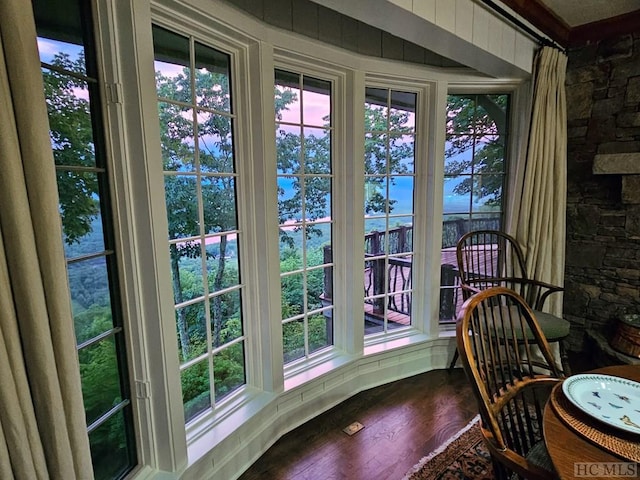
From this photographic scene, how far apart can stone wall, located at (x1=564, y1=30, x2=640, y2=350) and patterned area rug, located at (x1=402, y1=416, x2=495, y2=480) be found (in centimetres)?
163

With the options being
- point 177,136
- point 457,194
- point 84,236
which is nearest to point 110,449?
point 84,236

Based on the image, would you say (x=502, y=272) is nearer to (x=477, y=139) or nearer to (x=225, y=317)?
(x=477, y=139)

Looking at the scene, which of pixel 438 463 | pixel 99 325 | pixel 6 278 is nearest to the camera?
pixel 6 278

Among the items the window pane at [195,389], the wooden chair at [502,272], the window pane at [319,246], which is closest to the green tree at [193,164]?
the window pane at [195,389]

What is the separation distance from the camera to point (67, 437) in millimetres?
826

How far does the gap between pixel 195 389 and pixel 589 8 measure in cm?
333

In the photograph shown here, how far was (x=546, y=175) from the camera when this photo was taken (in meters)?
2.52

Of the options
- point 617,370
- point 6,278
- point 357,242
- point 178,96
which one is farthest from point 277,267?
point 617,370

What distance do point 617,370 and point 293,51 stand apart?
2.03 meters

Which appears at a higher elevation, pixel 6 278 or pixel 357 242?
pixel 6 278

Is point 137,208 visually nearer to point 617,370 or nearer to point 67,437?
point 67,437

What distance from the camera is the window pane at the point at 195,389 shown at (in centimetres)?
167

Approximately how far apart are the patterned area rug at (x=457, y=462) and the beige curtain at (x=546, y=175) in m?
Result: 1.34

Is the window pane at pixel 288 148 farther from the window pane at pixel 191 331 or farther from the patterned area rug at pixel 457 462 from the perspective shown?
the patterned area rug at pixel 457 462
